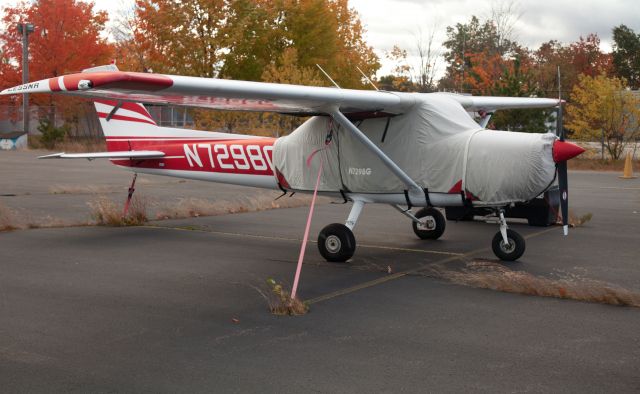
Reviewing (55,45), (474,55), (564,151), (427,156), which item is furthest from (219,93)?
(474,55)

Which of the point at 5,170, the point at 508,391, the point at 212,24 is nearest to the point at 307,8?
the point at 212,24

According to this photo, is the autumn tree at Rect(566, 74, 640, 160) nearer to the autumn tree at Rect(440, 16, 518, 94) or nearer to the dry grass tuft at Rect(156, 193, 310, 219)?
the autumn tree at Rect(440, 16, 518, 94)

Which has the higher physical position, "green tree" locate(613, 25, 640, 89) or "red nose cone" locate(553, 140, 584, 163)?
"green tree" locate(613, 25, 640, 89)

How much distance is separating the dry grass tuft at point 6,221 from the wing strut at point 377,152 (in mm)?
6314

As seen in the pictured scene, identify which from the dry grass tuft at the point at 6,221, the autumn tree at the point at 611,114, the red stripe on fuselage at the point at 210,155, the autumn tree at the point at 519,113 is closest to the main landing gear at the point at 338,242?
the red stripe on fuselage at the point at 210,155

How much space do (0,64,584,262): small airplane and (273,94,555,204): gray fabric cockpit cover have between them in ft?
0.04

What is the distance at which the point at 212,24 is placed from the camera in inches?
1169

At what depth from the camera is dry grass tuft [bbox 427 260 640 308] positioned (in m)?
7.00

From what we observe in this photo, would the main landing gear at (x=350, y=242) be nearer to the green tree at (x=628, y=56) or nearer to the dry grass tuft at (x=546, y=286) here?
the dry grass tuft at (x=546, y=286)

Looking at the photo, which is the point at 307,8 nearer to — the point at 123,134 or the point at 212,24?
the point at 212,24

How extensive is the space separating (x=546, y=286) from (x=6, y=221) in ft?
29.5

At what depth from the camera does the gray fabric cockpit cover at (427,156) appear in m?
8.48

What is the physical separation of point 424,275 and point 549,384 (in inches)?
154

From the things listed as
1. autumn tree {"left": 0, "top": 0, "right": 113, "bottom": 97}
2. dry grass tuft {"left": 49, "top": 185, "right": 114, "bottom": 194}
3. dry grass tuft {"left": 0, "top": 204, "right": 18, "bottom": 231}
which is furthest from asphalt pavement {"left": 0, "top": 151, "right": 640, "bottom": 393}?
autumn tree {"left": 0, "top": 0, "right": 113, "bottom": 97}
